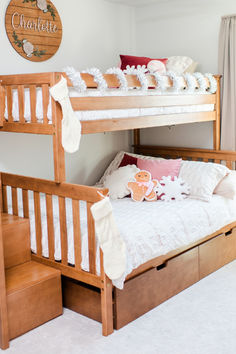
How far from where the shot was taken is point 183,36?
4188mm

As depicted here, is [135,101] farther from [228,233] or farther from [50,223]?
[228,233]

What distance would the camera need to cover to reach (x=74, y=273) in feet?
8.70

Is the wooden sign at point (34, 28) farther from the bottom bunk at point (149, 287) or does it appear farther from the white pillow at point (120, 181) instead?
the bottom bunk at point (149, 287)

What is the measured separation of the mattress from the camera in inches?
103

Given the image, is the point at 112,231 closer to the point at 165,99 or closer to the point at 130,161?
the point at 165,99

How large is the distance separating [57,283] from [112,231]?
566 mm

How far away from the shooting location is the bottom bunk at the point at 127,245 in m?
2.53

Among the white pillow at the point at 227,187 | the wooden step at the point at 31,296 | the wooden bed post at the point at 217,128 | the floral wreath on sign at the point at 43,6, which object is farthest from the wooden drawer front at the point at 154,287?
the floral wreath on sign at the point at 43,6

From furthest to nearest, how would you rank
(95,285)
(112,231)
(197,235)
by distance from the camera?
1. (197,235)
2. (95,285)
3. (112,231)

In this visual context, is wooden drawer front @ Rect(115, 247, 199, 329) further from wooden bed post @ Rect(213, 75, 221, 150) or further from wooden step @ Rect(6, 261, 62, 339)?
wooden bed post @ Rect(213, 75, 221, 150)

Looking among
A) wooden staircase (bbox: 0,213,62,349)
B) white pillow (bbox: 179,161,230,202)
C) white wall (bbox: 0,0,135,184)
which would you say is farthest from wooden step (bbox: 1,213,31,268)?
white pillow (bbox: 179,161,230,202)

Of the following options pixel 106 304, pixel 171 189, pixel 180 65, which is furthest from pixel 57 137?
pixel 180 65

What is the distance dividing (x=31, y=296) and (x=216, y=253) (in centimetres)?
146

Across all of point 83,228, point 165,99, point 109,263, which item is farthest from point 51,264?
point 165,99
